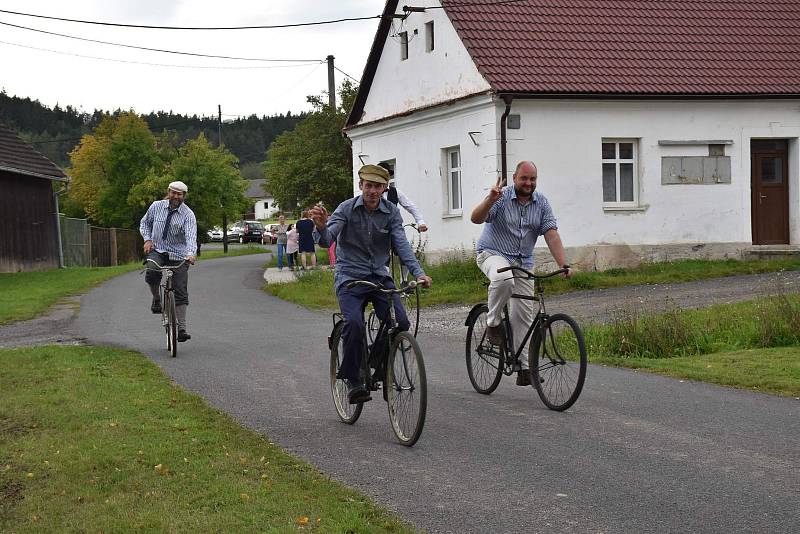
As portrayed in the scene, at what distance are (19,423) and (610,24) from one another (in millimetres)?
20376

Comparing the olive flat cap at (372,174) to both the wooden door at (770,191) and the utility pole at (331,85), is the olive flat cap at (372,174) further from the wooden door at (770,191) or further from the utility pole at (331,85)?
the utility pole at (331,85)

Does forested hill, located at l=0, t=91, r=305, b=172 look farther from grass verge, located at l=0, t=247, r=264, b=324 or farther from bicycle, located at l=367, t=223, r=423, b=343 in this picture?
bicycle, located at l=367, t=223, r=423, b=343

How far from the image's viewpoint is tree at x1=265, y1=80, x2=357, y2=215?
136 ft

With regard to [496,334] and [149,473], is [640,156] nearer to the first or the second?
[496,334]

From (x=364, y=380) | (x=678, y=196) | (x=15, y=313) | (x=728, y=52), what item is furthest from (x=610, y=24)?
(x=364, y=380)

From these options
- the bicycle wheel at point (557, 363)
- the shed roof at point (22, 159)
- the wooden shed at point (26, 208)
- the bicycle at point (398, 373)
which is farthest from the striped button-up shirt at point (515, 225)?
the shed roof at point (22, 159)

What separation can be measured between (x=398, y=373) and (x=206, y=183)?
2027 inches

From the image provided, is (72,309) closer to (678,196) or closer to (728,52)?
(678,196)

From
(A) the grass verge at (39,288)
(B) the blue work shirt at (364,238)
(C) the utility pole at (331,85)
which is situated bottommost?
(A) the grass verge at (39,288)

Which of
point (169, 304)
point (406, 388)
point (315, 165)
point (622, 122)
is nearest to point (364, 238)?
point (406, 388)

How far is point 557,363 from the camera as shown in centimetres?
855

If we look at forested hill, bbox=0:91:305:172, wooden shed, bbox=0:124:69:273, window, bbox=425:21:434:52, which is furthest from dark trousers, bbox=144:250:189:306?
forested hill, bbox=0:91:305:172

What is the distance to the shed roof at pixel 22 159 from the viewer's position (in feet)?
117

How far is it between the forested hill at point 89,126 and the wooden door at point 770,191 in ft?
313
